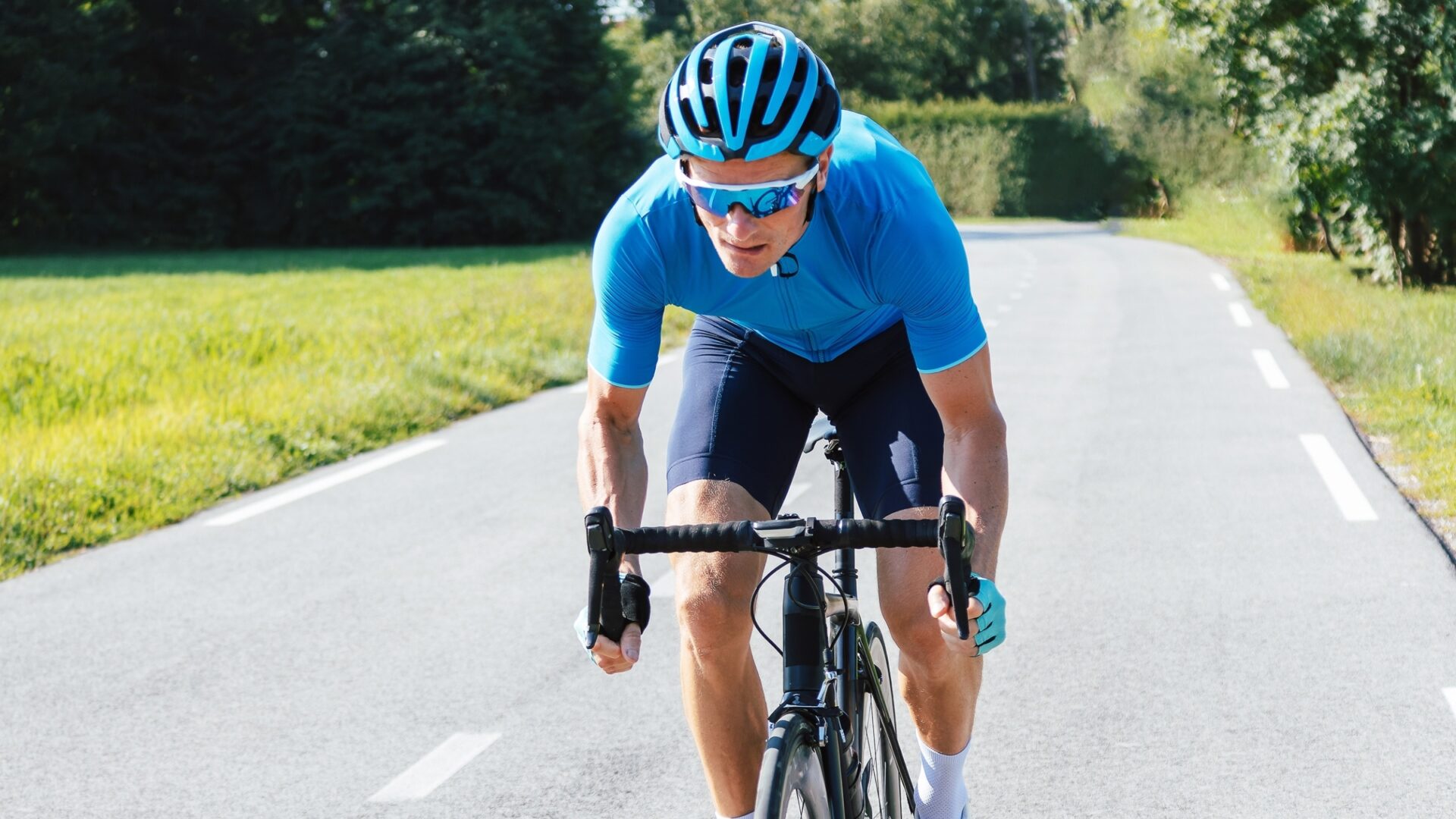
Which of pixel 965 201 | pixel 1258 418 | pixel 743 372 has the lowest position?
pixel 965 201

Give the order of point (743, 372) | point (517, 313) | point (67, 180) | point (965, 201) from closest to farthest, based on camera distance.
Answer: point (743, 372) < point (517, 313) < point (67, 180) < point (965, 201)

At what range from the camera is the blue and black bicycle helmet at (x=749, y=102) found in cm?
246

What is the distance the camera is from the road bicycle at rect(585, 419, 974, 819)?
2287 millimetres

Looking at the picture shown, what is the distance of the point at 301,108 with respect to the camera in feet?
125

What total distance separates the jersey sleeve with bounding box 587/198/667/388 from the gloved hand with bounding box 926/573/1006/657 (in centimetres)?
78

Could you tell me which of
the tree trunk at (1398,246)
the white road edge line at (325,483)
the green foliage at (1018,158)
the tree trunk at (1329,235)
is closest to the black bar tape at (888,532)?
the white road edge line at (325,483)

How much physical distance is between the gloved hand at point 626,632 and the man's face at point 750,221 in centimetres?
58

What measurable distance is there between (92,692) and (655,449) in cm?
443

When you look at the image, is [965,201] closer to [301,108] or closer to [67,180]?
[301,108]

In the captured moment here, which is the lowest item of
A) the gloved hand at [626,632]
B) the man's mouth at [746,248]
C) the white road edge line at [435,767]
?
the white road edge line at [435,767]

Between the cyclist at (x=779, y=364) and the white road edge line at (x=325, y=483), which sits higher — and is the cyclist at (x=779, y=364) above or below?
above

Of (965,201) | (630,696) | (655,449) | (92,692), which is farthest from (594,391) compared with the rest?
(965,201)

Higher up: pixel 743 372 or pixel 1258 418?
pixel 743 372

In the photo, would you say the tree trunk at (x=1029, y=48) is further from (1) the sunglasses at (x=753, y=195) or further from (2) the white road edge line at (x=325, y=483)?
(1) the sunglasses at (x=753, y=195)
